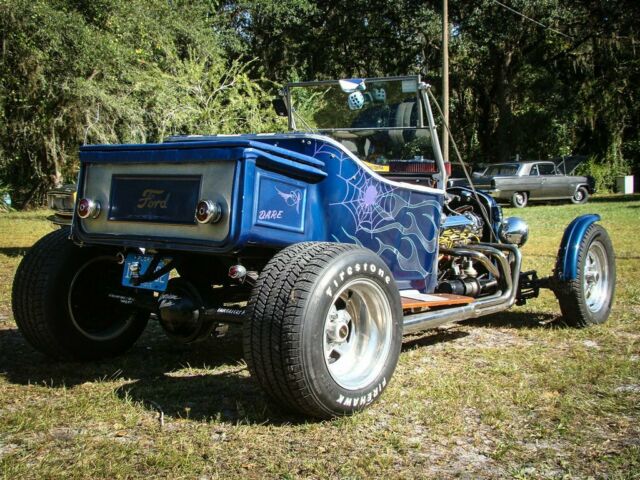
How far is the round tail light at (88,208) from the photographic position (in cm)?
444

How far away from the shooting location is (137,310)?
5.00 meters

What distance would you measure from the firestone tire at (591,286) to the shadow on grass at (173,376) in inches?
107

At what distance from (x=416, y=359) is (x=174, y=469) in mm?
2427

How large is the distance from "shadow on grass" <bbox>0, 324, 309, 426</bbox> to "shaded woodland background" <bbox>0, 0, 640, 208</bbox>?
31.6ft

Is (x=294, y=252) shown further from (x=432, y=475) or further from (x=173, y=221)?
(x=432, y=475)

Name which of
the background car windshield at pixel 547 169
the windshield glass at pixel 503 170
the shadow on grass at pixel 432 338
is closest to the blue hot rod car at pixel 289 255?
the shadow on grass at pixel 432 338

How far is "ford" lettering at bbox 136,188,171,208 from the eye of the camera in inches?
164

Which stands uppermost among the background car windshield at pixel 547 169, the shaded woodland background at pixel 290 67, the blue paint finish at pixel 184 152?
the shaded woodland background at pixel 290 67

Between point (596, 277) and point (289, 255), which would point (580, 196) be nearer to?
point (596, 277)

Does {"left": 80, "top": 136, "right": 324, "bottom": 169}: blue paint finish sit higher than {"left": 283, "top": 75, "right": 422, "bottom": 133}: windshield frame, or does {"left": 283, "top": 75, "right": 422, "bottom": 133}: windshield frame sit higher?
{"left": 283, "top": 75, "right": 422, "bottom": 133}: windshield frame

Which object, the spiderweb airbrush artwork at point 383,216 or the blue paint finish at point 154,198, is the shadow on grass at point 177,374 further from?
the blue paint finish at point 154,198

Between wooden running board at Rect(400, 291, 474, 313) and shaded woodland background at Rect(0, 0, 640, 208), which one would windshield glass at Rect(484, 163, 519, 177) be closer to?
shaded woodland background at Rect(0, 0, 640, 208)

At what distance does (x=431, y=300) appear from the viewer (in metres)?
5.02

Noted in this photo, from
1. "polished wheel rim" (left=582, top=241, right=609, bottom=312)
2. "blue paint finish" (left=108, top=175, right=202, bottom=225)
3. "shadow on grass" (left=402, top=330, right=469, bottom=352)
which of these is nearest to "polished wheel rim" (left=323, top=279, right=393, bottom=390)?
"blue paint finish" (left=108, top=175, right=202, bottom=225)
